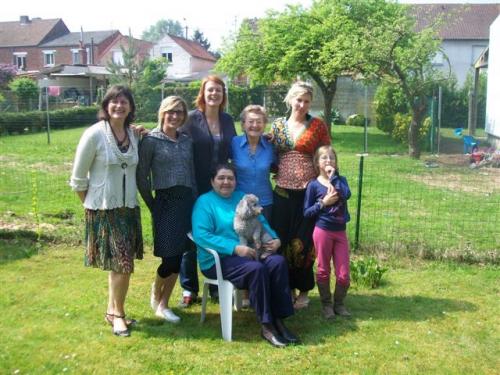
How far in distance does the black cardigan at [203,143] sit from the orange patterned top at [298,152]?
15.5 inches

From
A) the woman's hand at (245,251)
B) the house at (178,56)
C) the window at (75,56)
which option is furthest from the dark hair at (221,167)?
the window at (75,56)

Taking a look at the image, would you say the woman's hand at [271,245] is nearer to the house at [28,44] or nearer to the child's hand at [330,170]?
the child's hand at [330,170]

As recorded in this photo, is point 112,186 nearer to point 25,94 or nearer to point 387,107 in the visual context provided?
point 387,107

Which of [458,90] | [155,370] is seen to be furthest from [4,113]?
[458,90]

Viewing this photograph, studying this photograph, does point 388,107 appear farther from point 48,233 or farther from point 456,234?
point 48,233

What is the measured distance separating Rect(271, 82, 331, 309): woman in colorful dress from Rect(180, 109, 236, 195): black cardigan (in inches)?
15.3

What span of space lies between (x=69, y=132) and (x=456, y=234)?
55.8ft

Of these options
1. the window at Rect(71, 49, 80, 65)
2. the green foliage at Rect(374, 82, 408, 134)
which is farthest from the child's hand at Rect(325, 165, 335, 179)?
the window at Rect(71, 49, 80, 65)

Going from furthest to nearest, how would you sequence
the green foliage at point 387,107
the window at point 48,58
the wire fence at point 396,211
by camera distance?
the window at point 48,58, the green foliage at point 387,107, the wire fence at point 396,211

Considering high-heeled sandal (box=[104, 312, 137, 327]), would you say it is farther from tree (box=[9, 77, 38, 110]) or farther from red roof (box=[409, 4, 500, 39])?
red roof (box=[409, 4, 500, 39])

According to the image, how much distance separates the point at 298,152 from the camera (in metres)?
4.38

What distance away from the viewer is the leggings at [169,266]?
4.28 metres

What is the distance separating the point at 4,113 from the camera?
A: 1977 centimetres

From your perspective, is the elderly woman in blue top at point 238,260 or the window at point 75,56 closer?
the elderly woman in blue top at point 238,260
